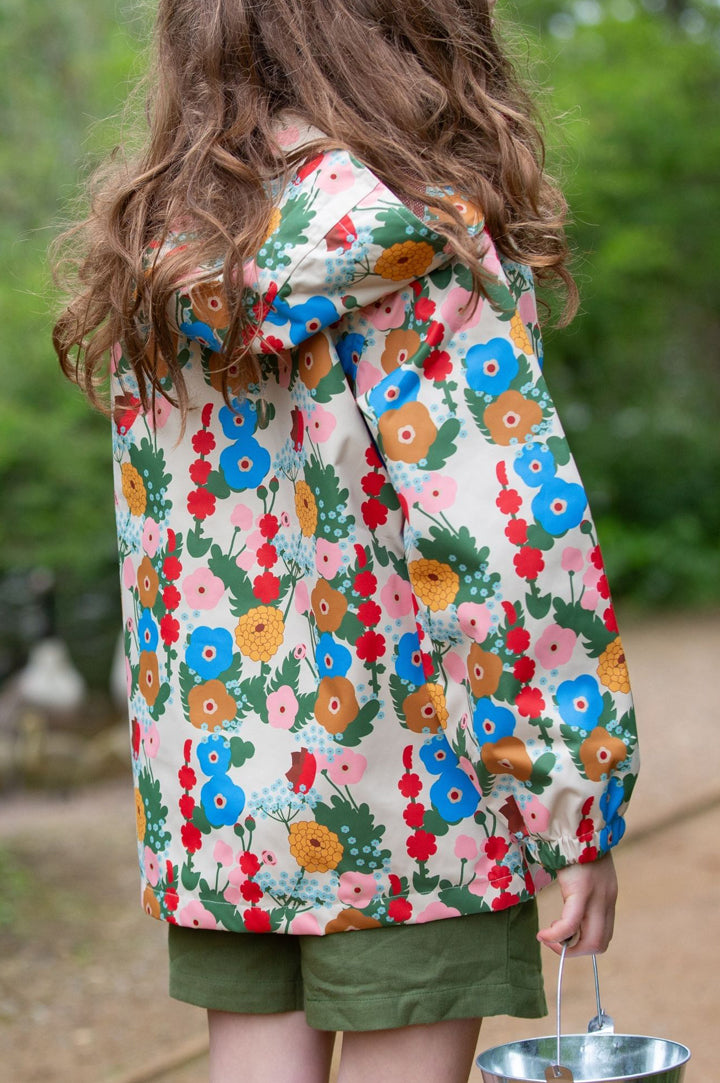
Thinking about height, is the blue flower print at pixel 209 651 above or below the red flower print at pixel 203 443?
below

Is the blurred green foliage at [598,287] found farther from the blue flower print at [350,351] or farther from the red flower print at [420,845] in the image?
the red flower print at [420,845]

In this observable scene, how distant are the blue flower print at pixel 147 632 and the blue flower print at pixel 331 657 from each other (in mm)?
241

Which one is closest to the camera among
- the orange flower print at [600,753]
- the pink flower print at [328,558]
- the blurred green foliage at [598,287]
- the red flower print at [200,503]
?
the orange flower print at [600,753]

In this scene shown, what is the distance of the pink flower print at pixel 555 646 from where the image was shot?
1376 mm

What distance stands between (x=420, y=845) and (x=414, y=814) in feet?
0.12

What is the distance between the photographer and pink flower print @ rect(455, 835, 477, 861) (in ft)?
A: 4.86

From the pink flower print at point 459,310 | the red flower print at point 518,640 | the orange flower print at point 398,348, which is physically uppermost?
the pink flower print at point 459,310

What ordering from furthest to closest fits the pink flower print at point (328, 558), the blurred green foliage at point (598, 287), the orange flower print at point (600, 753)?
the blurred green foliage at point (598, 287) → the pink flower print at point (328, 558) → the orange flower print at point (600, 753)

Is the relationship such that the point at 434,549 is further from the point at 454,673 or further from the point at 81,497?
the point at 81,497

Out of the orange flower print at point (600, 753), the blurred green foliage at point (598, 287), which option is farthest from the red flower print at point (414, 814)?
the blurred green foliage at point (598, 287)

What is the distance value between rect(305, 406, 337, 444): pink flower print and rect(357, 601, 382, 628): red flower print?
7.4 inches

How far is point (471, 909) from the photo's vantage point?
58.2 inches

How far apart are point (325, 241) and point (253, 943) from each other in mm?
839

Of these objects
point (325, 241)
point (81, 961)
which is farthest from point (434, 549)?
point (81, 961)
